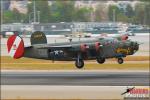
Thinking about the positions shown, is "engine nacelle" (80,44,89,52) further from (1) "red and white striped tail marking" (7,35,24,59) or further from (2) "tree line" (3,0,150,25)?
(2) "tree line" (3,0,150,25)

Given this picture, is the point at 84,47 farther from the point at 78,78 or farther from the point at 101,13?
the point at 101,13

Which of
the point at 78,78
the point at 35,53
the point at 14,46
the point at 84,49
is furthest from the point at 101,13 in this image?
the point at 78,78

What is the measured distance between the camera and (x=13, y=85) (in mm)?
35750

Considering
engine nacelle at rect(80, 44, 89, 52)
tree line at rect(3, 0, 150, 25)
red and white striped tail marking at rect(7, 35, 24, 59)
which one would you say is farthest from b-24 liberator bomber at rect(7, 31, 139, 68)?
tree line at rect(3, 0, 150, 25)

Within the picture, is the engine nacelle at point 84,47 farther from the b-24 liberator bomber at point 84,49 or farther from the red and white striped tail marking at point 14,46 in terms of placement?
the red and white striped tail marking at point 14,46

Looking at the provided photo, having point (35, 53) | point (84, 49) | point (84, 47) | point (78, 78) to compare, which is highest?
point (84, 47)

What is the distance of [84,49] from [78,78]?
3468mm

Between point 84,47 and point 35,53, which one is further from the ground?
point 84,47

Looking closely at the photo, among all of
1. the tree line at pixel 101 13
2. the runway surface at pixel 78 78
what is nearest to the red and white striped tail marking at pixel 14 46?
the runway surface at pixel 78 78

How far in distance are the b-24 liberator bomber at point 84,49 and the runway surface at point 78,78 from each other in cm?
132

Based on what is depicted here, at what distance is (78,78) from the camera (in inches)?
1587

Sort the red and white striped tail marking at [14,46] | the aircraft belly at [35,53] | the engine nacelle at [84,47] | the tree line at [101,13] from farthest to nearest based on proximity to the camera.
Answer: the tree line at [101,13] < the aircraft belly at [35,53] < the engine nacelle at [84,47] < the red and white striped tail marking at [14,46]

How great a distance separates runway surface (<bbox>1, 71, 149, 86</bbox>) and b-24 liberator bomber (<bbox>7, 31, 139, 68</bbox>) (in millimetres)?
1318

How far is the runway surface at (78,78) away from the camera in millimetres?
36469
